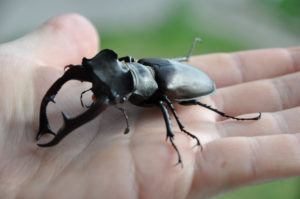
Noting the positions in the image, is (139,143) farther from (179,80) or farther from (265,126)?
(265,126)

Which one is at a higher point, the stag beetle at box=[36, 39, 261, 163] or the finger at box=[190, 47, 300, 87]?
the stag beetle at box=[36, 39, 261, 163]

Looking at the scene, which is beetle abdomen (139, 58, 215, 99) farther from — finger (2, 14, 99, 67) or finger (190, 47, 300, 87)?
finger (2, 14, 99, 67)

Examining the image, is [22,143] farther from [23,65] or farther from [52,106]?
[23,65]

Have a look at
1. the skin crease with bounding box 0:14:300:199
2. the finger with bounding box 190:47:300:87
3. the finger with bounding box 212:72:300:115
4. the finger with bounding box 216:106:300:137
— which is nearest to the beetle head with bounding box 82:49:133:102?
the skin crease with bounding box 0:14:300:199

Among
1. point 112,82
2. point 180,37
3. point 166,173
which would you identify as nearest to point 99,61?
point 112,82

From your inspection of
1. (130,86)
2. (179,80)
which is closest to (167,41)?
(179,80)

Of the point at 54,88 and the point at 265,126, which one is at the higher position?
the point at 54,88
